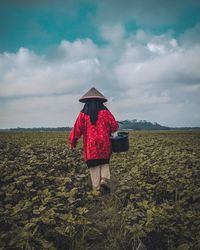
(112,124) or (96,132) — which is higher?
(112,124)

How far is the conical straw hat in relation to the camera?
539 centimetres

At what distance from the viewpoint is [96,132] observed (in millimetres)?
5352

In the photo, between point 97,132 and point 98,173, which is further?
point 98,173

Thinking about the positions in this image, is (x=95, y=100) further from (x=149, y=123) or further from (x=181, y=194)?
(x=149, y=123)

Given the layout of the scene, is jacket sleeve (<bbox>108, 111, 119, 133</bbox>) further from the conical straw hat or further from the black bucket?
the conical straw hat

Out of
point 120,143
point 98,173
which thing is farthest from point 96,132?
point 98,173

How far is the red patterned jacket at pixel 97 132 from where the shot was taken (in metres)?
5.32

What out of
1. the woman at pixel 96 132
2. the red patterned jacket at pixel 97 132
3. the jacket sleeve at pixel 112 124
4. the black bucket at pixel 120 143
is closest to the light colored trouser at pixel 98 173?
the woman at pixel 96 132

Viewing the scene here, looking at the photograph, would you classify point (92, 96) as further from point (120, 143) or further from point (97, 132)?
point (120, 143)

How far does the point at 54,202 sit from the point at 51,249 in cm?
127

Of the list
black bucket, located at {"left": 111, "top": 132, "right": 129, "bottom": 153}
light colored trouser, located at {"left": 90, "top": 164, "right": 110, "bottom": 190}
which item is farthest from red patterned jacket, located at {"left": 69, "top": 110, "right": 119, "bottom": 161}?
light colored trouser, located at {"left": 90, "top": 164, "right": 110, "bottom": 190}

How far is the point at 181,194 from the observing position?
4.50 metres

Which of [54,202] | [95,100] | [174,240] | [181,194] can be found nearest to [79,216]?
[54,202]

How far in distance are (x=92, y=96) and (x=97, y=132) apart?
0.77 m
